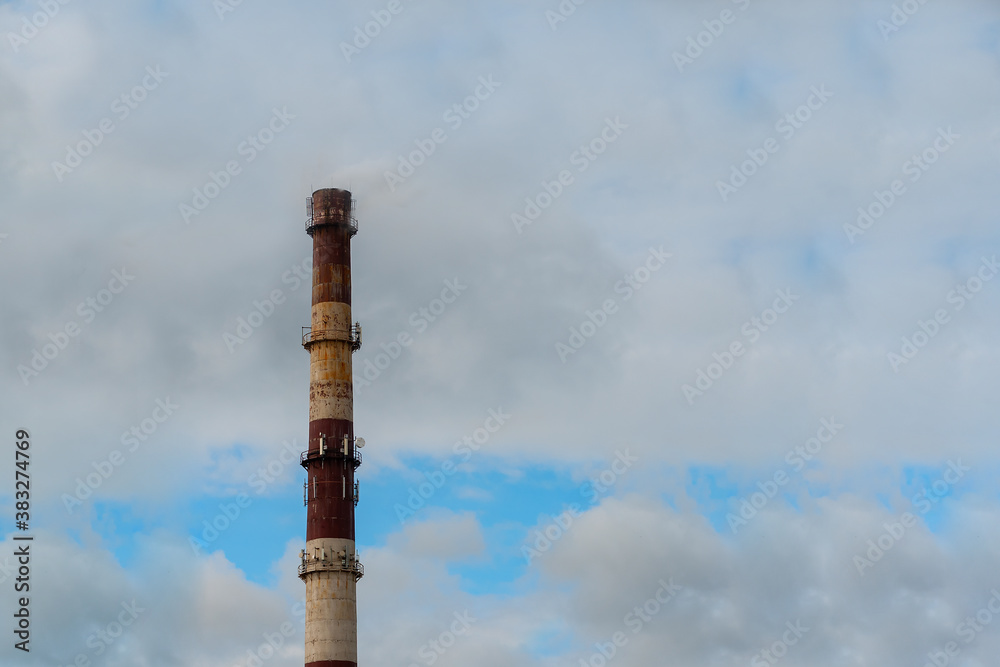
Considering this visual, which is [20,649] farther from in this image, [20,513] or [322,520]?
[322,520]

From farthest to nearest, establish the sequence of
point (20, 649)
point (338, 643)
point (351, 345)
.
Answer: point (351, 345) < point (338, 643) < point (20, 649)

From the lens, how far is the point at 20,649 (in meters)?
69.7

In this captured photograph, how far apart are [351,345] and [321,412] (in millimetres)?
5001

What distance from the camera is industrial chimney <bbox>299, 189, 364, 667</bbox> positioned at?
279ft

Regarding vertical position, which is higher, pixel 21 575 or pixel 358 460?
pixel 358 460

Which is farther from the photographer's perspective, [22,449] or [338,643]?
[338,643]

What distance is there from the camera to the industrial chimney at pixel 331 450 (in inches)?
3344

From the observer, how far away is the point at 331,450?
87250mm

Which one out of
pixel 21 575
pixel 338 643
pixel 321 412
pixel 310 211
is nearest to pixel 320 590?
pixel 338 643

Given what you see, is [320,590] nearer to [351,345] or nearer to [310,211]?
[351,345]

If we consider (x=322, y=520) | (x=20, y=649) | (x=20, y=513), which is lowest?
(x=20, y=649)

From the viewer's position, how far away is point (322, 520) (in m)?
86.1

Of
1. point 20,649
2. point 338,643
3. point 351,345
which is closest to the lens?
point 20,649

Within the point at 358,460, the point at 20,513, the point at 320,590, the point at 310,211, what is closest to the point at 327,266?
the point at 310,211
